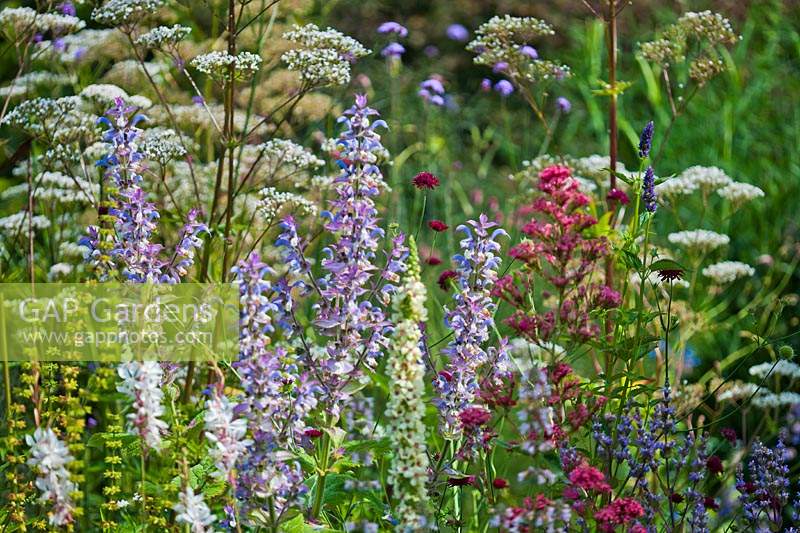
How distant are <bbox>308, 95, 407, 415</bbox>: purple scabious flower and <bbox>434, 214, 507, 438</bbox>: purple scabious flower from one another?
21 cm

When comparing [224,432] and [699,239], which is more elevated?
[224,432]

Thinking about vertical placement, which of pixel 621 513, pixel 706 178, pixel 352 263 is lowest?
pixel 706 178

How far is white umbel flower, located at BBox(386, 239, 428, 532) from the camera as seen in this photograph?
8.57 feet

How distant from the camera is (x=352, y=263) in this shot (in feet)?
9.93

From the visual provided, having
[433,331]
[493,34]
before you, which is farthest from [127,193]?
[433,331]

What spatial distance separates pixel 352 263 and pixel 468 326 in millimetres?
409

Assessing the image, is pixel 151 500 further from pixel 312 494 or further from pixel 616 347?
pixel 616 347

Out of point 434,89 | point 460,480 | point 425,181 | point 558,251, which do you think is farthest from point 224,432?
point 434,89

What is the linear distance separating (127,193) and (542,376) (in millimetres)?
1440

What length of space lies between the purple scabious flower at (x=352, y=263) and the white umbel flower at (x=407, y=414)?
400 mm

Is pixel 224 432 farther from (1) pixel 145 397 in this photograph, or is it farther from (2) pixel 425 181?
(2) pixel 425 181

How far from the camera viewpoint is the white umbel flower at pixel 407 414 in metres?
2.61

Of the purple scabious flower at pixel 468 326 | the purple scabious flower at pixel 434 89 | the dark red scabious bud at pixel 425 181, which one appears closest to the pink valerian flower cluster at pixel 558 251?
the purple scabious flower at pixel 468 326

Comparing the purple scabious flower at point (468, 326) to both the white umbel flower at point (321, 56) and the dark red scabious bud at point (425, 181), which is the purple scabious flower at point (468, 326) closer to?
the dark red scabious bud at point (425, 181)
